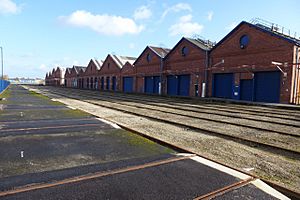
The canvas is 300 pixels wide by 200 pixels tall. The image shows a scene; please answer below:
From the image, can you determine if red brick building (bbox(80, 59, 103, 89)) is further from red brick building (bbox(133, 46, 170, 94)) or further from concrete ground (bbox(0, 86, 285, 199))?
concrete ground (bbox(0, 86, 285, 199))

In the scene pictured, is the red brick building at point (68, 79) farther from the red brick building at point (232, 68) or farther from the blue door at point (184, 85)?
the blue door at point (184, 85)

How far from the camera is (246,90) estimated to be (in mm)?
24375

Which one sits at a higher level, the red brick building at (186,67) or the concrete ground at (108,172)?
the red brick building at (186,67)

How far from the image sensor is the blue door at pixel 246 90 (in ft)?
78.2

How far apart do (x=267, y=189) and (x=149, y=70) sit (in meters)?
35.7

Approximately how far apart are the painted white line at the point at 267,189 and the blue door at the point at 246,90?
2168 cm

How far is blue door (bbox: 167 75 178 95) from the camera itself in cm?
3328

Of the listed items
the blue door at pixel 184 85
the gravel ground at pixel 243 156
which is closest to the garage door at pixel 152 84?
the blue door at pixel 184 85

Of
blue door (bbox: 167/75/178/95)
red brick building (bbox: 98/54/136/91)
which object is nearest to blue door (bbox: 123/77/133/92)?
red brick building (bbox: 98/54/136/91)

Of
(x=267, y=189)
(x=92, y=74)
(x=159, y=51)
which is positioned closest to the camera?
(x=267, y=189)

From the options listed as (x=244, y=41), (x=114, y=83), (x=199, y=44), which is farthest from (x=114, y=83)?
(x=244, y=41)

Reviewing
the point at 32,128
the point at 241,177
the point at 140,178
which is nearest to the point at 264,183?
the point at 241,177

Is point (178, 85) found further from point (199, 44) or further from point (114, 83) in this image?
point (114, 83)

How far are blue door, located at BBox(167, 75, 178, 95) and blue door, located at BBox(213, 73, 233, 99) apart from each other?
6706mm
